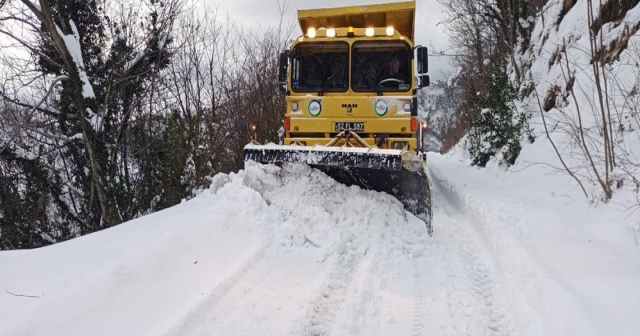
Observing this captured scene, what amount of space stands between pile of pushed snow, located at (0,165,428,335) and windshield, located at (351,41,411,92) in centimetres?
200

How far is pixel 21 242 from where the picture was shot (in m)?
11.6

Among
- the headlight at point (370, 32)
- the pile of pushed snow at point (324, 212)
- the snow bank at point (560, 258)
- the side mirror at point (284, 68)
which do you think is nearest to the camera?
the snow bank at point (560, 258)

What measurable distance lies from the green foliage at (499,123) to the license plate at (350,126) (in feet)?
17.5

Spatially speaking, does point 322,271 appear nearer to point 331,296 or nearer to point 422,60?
point 331,296

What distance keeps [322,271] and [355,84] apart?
3.74 metres

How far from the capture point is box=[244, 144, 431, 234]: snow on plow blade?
17.3 ft

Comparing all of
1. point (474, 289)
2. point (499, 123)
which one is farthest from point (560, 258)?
point (499, 123)

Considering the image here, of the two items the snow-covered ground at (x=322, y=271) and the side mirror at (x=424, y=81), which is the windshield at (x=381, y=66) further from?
the snow-covered ground at (x=322, y=271)

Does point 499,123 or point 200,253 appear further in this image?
point 499,123

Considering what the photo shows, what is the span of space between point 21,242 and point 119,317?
1097 cm

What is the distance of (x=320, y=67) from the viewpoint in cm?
726

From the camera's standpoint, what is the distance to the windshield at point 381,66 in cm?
697

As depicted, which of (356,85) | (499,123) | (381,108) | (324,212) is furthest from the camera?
(499,123)

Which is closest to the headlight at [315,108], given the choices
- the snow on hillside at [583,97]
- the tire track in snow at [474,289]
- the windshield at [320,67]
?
the windshield at [320,67]
